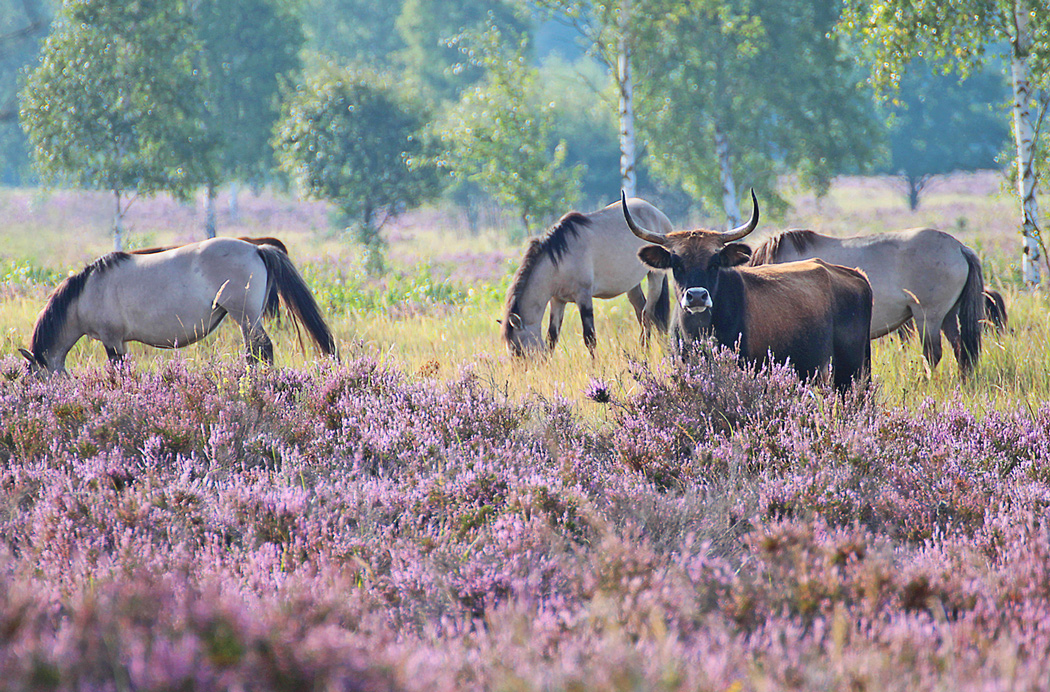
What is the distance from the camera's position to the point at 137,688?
1.93 meters

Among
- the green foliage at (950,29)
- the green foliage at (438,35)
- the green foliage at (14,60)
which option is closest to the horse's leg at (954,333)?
A: the green foliage at (950,29)

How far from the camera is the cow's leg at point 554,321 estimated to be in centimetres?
888

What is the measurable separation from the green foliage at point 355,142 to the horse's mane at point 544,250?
16.4 meters

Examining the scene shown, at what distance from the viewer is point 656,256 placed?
239 inches

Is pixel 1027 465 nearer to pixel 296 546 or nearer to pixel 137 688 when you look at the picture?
pixel 296 546

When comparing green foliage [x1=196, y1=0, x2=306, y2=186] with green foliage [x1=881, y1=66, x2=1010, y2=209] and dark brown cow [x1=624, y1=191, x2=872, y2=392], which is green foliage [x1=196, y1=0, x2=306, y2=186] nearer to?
dark brown cow [x1=624, y1=191, x2=872, y2=392]

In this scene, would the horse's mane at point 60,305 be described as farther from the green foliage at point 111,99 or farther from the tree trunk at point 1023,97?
the green foliage at point 111,99

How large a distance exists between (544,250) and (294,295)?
2.67 meters

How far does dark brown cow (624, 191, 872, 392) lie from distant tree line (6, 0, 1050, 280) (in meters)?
7.09

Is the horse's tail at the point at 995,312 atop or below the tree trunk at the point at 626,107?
below

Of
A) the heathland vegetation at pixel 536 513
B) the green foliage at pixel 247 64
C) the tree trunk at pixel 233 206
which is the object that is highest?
the green foliage at pixel 247 64

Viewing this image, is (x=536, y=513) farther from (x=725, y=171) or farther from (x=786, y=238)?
(x=725, y=171)

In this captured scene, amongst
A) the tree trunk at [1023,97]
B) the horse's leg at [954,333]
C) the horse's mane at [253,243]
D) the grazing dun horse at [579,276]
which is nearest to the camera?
the horse's leg at [954,333]

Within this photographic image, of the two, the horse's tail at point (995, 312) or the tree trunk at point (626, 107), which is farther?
the tree trunk at point (626, 107)
